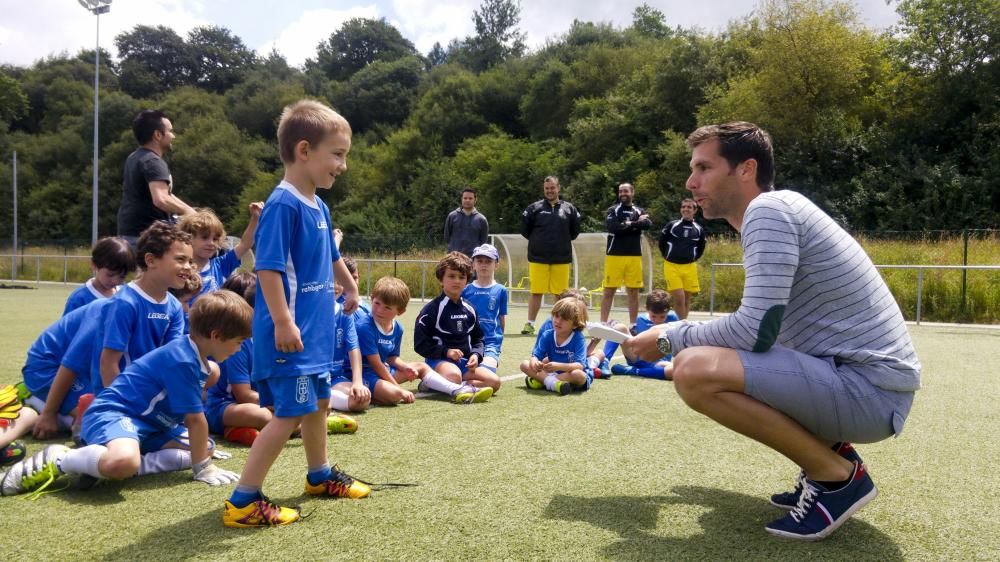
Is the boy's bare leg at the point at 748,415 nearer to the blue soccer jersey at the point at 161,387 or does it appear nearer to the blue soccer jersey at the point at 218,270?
the blue soccer jersey at the point at 161,387

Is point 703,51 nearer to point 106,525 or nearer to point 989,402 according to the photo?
point 989,402

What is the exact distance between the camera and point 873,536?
8.82ft

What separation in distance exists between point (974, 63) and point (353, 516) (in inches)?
1387

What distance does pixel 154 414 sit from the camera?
3463mm

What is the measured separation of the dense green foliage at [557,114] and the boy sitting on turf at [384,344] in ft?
60.7

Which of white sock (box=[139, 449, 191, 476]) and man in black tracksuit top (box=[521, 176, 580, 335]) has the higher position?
man in black tracksuit top (box=[521, 176, 580, 335])

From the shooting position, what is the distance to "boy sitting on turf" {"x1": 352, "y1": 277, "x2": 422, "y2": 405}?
5.29m

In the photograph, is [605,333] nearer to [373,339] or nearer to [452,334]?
[373,339]

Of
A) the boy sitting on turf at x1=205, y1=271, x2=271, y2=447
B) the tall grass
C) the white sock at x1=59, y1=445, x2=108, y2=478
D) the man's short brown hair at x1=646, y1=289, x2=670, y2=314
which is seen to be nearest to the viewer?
the white sock at x1=59, y1=445, x2=108, y2=478

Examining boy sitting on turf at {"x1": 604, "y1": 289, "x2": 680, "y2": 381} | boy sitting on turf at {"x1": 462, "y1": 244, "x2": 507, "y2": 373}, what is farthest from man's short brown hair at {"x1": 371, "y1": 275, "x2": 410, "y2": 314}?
boy sitting on turf at {"x1": 604, "y1": 289, "x2": 680, "y2": 381}

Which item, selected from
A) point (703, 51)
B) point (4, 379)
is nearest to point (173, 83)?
point (703, 51)

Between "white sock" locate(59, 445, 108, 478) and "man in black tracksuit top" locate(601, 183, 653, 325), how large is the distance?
7663mm

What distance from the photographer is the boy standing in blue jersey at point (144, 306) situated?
3818 mm

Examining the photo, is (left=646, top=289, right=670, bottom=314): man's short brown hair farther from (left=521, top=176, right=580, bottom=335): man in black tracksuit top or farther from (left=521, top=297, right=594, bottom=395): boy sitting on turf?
(left=521, top=176, right=580, bottom=335): man in black tracksuit top
